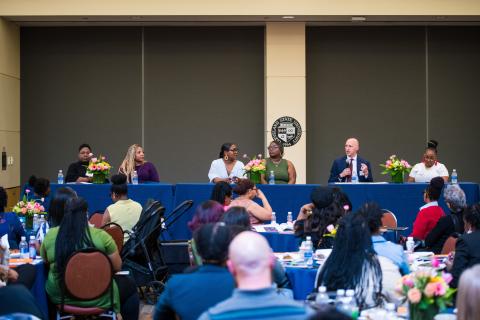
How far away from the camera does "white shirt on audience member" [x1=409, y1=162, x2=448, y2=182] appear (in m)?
12.9

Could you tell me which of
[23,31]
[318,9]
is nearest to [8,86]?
[23,31]

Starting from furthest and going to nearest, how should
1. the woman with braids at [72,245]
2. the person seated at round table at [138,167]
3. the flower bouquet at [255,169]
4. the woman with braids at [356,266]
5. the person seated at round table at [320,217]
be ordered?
the person seated at round table at [138,167]
the flower bouquet at [255,169]
the person seated at round table at [320,217]
the woman with braids at [72,245]
the woman with braids at [356,266]

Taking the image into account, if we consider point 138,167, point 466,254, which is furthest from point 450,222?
point 138,167

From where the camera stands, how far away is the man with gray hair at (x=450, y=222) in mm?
8188

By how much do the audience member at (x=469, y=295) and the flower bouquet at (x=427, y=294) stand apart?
83 cm

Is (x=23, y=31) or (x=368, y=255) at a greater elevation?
(x=23, y=31)

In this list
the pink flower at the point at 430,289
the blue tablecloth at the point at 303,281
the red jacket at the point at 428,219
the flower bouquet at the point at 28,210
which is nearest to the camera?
the pink flower at the point at 430,289

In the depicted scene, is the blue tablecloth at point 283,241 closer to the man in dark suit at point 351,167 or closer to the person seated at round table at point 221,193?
the person seated at round table at point 221,193

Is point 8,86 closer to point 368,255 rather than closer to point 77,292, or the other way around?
point 77,292

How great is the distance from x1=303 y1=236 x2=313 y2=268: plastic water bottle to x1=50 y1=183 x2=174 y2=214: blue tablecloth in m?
4.57

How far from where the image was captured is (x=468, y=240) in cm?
591

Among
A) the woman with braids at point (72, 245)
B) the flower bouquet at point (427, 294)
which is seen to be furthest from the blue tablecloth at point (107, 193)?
the flower bouquet at point (427, 294)

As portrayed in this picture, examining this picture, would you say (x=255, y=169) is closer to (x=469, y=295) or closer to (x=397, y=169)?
(x=397, y=169)

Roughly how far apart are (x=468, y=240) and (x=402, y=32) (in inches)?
422
